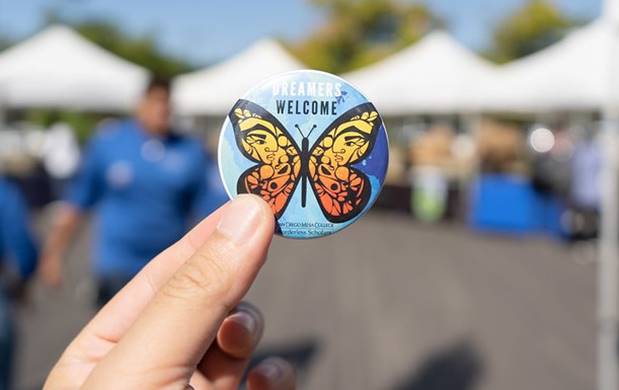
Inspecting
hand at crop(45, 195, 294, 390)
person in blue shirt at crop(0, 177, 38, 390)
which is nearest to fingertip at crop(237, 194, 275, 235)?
hand at crop(45, 195, 294, 390)

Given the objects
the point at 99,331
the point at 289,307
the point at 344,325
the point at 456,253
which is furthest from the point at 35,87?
the point at 99,331

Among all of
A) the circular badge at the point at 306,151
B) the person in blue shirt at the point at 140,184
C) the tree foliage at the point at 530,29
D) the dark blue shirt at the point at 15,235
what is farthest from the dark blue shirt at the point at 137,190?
the tree foliage at the point at 530,29

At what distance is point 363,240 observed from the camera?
9477 mm

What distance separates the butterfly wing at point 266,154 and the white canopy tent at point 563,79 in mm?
8161

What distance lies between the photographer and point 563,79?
30.7ft

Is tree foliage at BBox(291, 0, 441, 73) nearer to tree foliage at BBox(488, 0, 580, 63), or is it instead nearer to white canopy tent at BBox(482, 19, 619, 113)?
tree foliage at BBox(488, 0, 580, 63)

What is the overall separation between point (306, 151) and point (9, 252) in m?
2.23

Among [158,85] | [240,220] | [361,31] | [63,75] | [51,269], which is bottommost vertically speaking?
[51,269]

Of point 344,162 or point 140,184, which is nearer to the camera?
point 344,162

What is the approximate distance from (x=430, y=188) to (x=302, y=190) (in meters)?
10.5

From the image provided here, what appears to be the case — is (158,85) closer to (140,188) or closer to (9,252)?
(140,188)

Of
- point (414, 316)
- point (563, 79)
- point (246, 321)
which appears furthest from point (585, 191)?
point (246, 321)

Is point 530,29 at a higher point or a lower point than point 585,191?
higher

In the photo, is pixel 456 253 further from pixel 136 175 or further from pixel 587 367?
pixel 136 175
